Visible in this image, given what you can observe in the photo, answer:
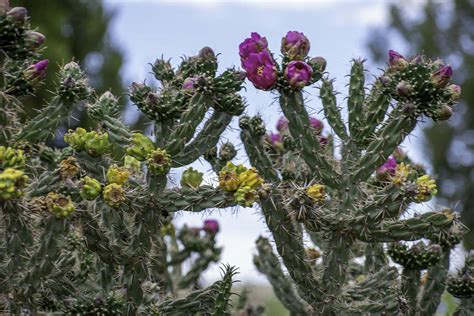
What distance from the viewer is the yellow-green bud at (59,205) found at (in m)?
2.76

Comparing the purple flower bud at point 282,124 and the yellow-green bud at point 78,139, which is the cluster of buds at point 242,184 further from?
the purple flower bud at point 282,124

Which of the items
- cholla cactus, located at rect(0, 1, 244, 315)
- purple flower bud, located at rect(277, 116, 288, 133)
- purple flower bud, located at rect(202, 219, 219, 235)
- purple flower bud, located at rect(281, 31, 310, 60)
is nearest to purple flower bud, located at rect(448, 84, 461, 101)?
purple flower bud, located at rect(281, 31, 310, 60)

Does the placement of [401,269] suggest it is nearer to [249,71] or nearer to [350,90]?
[350,90]

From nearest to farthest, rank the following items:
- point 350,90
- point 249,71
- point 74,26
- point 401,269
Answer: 1. point 249,71
2. point 350,90
3. point 401,269
4. point 74,26

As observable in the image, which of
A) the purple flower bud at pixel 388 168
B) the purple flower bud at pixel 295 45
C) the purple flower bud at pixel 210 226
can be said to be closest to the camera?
the purple flower bud at pixel 295 45

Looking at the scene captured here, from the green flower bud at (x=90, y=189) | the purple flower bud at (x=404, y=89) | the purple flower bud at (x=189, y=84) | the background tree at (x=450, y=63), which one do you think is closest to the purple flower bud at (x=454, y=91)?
the purple flower bud at (x=404, y=89)

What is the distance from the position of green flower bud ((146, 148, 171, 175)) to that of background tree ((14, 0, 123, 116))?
11622 mm

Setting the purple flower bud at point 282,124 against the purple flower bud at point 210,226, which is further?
the purple flower bud at point 210,226

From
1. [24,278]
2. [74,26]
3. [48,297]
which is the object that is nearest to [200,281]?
[48,297]

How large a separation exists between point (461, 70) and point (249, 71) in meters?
20.6

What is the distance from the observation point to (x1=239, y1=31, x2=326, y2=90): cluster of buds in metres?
3.17

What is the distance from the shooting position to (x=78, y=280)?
3561mm

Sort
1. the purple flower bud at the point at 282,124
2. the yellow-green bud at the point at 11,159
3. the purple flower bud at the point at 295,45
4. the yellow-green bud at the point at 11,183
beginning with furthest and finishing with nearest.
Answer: the purple flower bud at the point at 282,124 → the purple flower bud at the point at 295,45 → the yellow-green bud at the point at 11,159 → the yellow-green bud at the point at 11,183

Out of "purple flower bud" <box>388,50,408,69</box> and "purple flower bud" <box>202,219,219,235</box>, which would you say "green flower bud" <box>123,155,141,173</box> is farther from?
"purple flower bud" <box>202,219,219,235</box>
